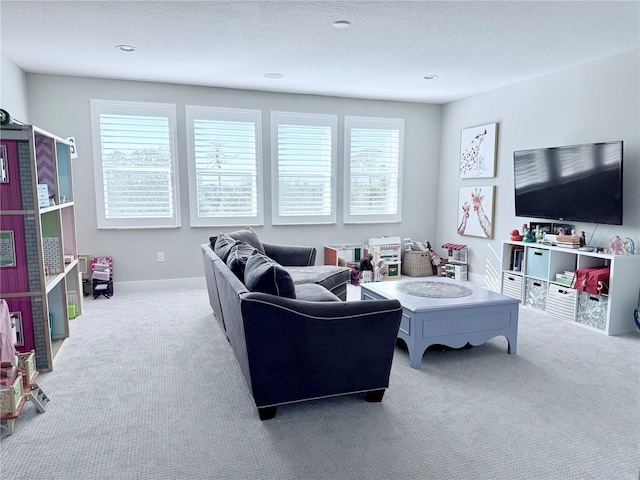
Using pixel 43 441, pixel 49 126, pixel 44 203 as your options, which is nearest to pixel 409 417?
pixel 43 441

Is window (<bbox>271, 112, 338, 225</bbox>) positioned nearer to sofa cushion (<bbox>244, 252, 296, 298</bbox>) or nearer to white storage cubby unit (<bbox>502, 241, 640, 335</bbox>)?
white storage cubby unit (<bbox>502, 241, 640, 335</bbox>)

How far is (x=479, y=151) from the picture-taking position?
566 cm

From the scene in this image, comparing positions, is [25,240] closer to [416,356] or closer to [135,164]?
[135,164]

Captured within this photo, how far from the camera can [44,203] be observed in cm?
304

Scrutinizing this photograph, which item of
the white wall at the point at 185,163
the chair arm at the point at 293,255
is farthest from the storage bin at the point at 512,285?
the chair arm at the point at 293,255

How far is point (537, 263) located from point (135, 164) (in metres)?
4.71

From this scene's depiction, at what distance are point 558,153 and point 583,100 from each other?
0.57 m

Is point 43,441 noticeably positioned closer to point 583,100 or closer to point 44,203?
point 44,203

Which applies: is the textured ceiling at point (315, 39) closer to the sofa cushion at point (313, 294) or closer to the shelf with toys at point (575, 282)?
the shelf with toys at point (575, 282)

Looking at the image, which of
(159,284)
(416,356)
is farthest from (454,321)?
(159,284)

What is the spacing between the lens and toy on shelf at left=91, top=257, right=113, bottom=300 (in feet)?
16.0

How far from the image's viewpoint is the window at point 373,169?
607cm

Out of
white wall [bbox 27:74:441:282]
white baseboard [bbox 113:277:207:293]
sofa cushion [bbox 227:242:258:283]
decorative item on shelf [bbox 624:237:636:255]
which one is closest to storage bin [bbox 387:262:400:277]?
white wall [bbox 27:74:441:282]

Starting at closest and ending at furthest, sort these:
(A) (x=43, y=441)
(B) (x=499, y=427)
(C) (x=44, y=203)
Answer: (A) (x=43, y=441)
(B) (x=499, y=427)
(C) (x=44, y=203)
